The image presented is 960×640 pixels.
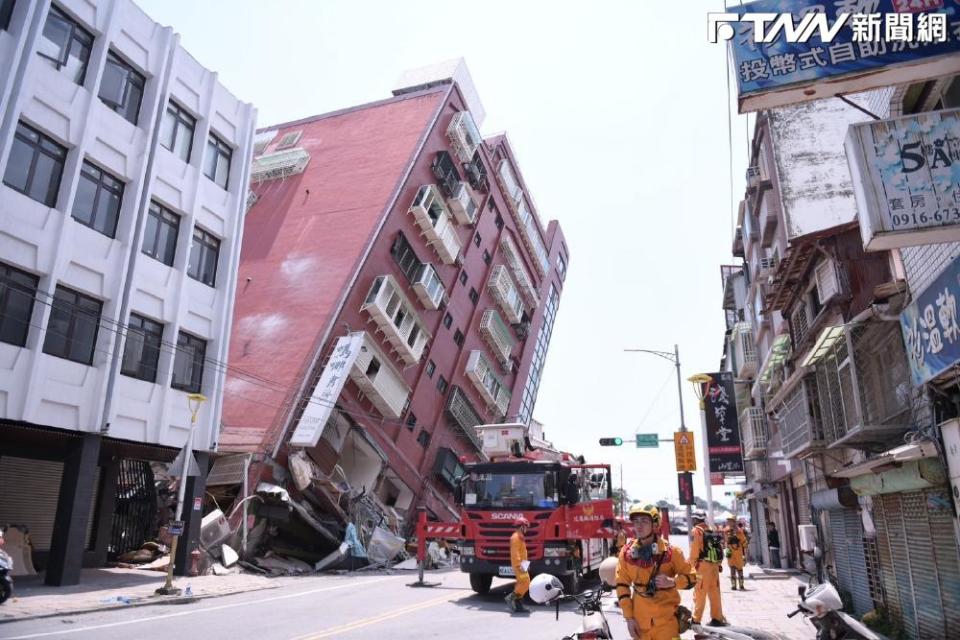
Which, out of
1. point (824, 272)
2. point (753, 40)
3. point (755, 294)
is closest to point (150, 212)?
point (753, 40)

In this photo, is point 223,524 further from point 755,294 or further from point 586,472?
point 755,294

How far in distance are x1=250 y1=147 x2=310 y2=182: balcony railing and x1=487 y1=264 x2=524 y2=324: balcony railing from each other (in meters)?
13.6

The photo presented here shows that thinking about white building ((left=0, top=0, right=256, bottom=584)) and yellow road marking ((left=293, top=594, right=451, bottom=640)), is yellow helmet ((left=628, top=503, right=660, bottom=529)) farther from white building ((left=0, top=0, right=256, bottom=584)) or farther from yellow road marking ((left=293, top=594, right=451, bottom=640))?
white building ((left=0, top=0, right=256, bottom=584))

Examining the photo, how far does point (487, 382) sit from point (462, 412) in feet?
12.5

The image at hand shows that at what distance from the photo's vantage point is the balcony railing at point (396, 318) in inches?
1239

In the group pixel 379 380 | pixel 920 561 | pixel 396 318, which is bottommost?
pixel 920 561

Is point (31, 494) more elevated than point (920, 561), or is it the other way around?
point (31, 494)

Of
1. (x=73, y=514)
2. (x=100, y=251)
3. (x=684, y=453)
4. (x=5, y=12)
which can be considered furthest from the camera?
(x=684, y=453)

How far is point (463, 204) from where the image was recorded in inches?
1505

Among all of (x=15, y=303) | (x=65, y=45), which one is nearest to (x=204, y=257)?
(x=15, y=303)

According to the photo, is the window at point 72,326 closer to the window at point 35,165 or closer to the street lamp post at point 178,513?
the window at point 35,165

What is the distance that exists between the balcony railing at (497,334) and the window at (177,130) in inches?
927

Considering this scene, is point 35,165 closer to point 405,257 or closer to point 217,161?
point 217,161

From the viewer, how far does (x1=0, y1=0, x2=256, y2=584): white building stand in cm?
1561
